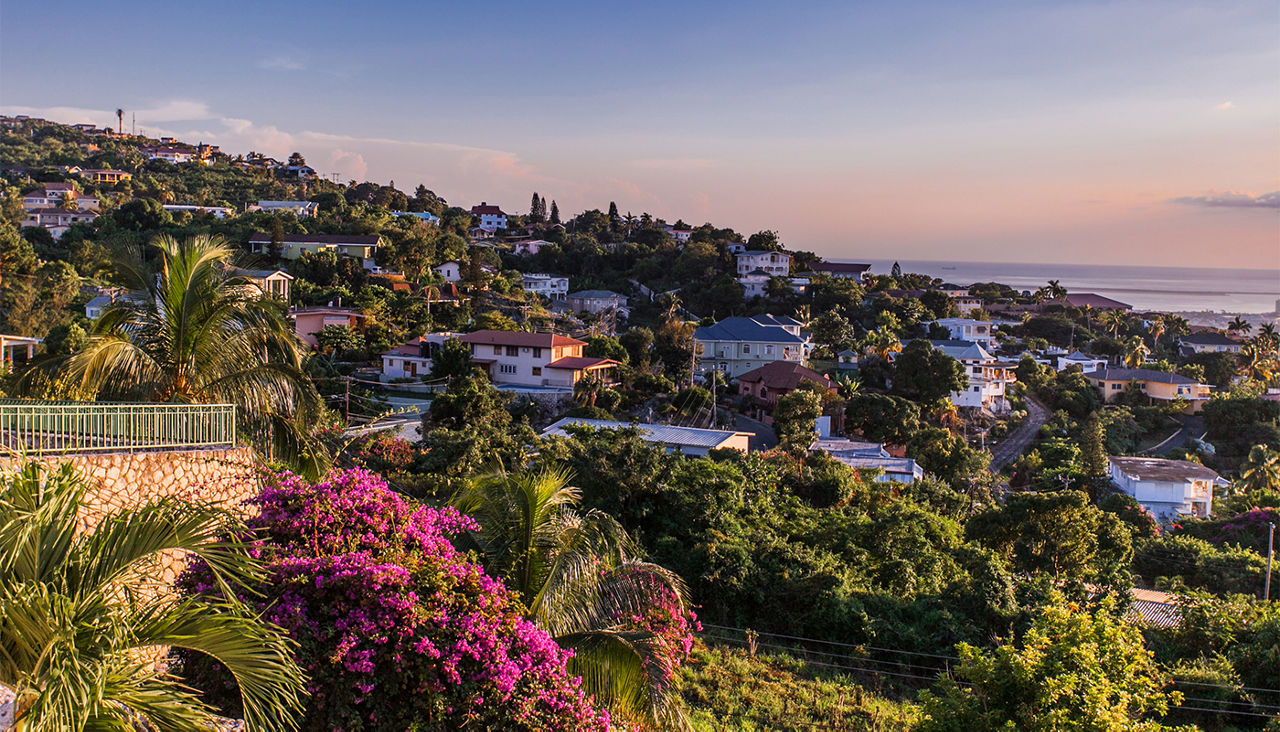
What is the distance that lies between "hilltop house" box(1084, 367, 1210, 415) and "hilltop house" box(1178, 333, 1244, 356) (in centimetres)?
2386

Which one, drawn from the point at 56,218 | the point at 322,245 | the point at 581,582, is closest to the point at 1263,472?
the point at 581,582

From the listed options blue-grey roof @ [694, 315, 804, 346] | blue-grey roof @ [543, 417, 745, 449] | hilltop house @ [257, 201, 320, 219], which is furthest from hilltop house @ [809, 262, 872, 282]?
blue-grey roof @ [543, 417, 745, 449]

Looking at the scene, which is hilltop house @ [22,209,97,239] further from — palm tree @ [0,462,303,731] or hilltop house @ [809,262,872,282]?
palm tree @ [0,462,303,731]

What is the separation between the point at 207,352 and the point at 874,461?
26.7 m

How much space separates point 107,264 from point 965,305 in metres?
81.7

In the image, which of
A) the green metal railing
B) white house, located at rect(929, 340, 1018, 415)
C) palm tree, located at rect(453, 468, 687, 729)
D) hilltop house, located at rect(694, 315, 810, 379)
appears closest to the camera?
palm tree, located at rect(453, 468, 687, 729)

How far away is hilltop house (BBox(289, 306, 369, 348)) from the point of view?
45312 mm

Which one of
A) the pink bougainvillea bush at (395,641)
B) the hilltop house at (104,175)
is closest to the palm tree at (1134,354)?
the pink bougainvillea bush at (395,641)

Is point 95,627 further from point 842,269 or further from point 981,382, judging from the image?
point 842,269

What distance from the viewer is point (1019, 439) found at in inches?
1806

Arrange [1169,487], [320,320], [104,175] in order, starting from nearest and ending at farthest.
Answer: [1169,487] < [320,320] < [104,175]

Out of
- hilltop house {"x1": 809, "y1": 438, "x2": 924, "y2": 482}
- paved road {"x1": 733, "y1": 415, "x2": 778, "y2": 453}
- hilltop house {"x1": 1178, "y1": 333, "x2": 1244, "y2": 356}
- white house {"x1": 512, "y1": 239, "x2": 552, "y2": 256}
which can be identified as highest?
white house {"x1": 512, "y1": 239, "x2": 552, "y2": 256}

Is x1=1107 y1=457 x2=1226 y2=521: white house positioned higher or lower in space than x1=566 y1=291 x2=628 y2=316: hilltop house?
lower

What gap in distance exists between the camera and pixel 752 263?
3098 inches
